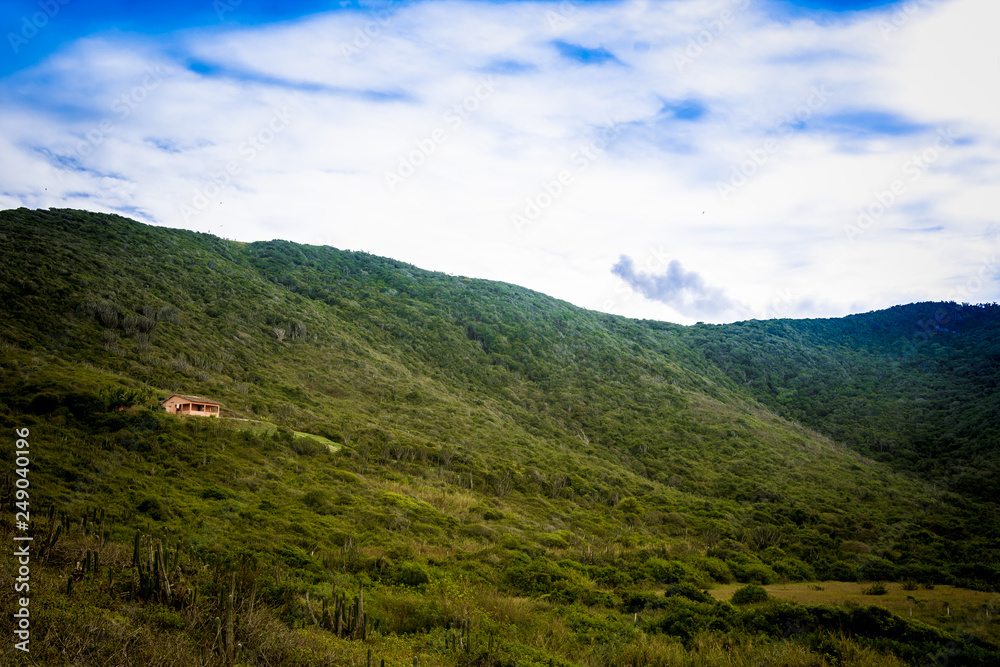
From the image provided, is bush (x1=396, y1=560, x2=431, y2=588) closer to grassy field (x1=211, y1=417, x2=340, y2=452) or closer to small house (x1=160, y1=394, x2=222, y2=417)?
grassy field (x1=211, y1=417, x2=340, y2=452)

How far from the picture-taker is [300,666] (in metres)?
7.62

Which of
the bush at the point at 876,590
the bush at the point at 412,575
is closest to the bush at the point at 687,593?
the bush at the point at 876,590

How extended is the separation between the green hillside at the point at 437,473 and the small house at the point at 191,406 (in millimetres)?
1192

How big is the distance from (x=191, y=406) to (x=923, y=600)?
33035mm

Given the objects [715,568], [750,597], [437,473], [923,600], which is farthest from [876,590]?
[437,473]

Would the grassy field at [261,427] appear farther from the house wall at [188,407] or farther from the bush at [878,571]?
the bush at [878,571]

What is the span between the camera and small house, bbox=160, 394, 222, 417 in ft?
84.6

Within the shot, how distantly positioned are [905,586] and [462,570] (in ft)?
59.6

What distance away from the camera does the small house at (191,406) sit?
25.8 m

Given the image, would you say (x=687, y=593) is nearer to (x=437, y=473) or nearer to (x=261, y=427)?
(x=437, y=473)

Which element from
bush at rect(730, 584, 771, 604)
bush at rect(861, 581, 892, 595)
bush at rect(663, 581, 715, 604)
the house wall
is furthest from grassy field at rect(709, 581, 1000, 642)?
the house wall

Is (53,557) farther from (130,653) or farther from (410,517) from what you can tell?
(410,517)

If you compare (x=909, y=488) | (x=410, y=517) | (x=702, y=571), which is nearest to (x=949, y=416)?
(x=909, y=488)

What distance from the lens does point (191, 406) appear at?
2666 centimetres
